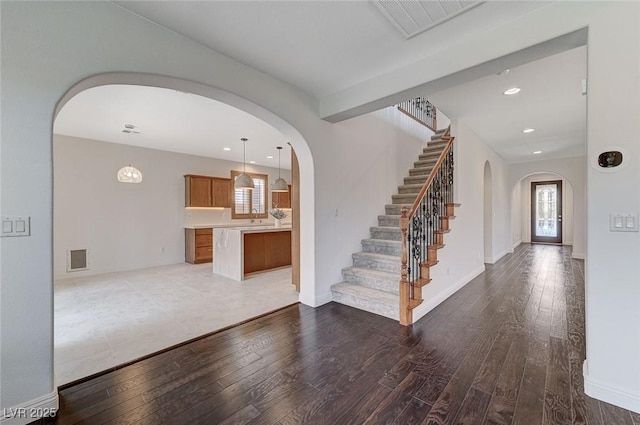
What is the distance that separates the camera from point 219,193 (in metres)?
7.51

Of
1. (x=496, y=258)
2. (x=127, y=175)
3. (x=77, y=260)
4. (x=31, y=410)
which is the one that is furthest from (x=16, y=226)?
(x=496, y=258)

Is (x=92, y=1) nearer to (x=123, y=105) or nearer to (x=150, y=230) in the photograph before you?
(x=123, y=105)

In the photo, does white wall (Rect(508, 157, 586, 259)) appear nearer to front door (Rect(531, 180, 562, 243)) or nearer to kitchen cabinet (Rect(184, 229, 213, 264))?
front door (Rect(531, 180, 562, 243))

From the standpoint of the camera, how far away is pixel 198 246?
6.65m

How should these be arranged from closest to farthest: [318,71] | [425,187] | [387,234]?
[318,71] < [425,187] < [387,234]

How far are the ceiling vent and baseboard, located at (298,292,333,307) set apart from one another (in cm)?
310

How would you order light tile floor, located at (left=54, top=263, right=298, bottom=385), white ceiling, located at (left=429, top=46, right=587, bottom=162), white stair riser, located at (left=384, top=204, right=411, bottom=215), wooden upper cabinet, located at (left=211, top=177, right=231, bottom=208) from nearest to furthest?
1. light tile floor, located at (left=54, top=263, right=298, bottom=385)
2. white ceiling, located at (left=429, top=46, right=587, bottom=162)
3. white stair riser, located at (left=384, top=204, right=411, bottom=215)
4. wooden upper cabinet, located at (left=211, top=177, right=231, bottom=208)

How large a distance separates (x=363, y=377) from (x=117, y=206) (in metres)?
6.35

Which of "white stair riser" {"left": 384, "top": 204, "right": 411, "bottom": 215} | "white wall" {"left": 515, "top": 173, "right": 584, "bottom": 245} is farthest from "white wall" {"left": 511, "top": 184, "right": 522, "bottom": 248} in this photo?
"white stair riser" {"left": 384, "top": 204, "right": 411, "bottom": 215}

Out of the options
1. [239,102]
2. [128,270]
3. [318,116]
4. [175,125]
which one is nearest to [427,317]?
[318,116]

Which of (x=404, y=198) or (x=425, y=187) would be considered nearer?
(x=425, y=187)

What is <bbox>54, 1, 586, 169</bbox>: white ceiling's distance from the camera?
79.7 inches

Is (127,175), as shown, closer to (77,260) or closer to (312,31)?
(77,260)

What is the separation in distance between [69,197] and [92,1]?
5.05 metres
